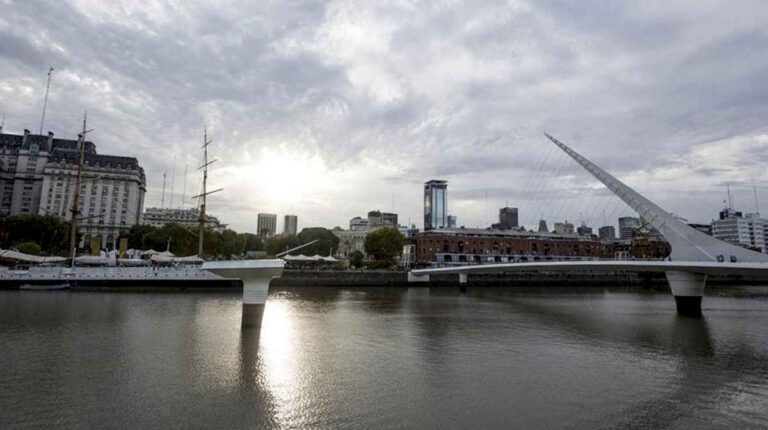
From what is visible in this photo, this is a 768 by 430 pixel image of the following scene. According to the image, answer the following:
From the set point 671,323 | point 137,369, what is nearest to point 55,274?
point 137,369

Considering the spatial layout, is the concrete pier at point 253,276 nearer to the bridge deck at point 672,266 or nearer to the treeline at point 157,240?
the bridge deck at point 672,266

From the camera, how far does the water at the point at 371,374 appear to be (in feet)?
38.1

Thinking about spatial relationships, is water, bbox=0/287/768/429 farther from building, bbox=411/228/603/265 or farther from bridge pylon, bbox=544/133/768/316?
building, bbox=411/228/603/265

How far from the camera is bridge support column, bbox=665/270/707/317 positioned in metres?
36.1

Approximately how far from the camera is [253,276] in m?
25.4

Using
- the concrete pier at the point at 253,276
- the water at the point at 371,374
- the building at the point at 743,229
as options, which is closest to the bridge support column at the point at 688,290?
the water at the point at 371,374

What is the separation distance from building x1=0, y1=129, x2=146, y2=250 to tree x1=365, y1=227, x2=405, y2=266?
75431 millimetres

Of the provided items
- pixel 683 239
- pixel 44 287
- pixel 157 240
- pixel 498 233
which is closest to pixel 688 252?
pixel 683 239

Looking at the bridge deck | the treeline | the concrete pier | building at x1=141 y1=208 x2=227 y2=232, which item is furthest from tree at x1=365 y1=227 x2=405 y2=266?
building at x1=141 y1=208 x2=227 y2=232

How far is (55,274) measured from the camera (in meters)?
52.5

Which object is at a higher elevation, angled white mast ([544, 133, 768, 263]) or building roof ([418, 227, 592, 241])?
building roof ([418, 227, 592, 241])

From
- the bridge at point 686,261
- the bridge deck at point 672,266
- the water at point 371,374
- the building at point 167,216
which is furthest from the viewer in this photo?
the building at point 167,216

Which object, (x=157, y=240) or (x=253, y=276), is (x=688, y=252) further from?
(x=157, y=240)

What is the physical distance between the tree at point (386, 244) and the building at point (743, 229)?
158 metres
